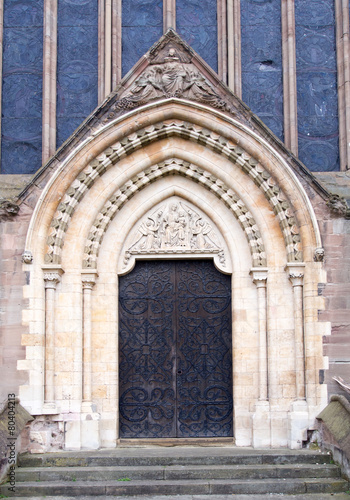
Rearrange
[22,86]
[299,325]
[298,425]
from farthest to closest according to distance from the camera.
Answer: [22,86]
[299,325]
[298,425]

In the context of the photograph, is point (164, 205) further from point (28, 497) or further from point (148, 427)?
point (28, 497)

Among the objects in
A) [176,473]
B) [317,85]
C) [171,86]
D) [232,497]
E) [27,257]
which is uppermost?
[317,85]

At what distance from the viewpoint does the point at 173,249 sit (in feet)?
39.1

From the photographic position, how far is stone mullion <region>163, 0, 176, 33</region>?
12852 millimetres

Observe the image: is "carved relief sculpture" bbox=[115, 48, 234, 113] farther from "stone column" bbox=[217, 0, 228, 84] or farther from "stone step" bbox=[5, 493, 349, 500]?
"stone step" bbox=[5, 493, 349, 500]

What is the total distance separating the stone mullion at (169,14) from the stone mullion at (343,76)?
121 inches

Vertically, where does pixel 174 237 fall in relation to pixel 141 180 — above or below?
below

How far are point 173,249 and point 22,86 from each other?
13.9ft

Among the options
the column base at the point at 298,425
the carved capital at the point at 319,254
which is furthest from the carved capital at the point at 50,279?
the column base at the point at 298,425

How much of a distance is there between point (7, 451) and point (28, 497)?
70 centimetres

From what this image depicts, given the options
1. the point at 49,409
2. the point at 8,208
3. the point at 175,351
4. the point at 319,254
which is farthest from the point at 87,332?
the point at 319,254

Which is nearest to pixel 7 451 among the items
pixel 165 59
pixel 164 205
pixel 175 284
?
pixel 175 284

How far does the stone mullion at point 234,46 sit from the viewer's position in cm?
1260

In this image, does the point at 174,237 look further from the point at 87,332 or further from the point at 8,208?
the point at 8,208
